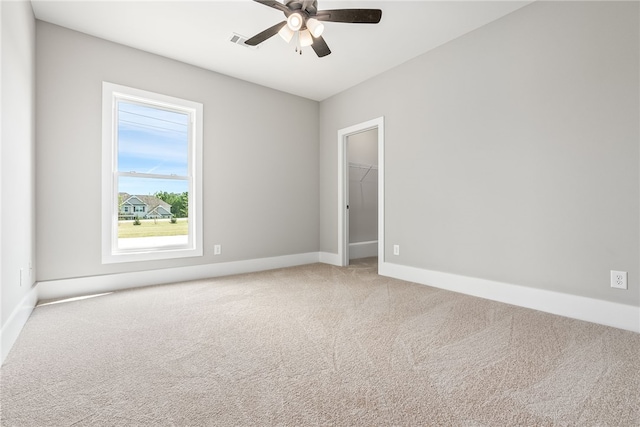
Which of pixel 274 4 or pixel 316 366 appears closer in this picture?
pixel 316 366

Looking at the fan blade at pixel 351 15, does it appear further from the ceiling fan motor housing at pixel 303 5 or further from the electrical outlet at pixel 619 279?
the electrical outlet at pixel 619 279

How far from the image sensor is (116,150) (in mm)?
3275

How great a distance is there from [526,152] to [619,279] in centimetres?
117

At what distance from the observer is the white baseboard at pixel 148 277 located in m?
2.92

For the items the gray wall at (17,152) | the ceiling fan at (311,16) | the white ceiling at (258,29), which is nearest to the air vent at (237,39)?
the white ceiling at (258,29)

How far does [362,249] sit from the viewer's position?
5.35m

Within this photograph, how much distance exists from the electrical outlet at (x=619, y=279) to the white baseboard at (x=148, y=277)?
11.5 ft

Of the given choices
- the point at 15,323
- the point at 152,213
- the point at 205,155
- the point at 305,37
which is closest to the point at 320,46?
the point at 305,37

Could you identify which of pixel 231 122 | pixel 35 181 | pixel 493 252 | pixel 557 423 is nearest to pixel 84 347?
pixel 35 181

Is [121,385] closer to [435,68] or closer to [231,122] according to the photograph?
[231,122]

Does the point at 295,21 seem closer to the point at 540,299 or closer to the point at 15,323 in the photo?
the point at 15,323

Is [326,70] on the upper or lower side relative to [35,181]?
upper

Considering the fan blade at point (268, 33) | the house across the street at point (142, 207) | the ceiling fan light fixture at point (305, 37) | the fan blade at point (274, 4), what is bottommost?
the house across the street at point (142, 207)

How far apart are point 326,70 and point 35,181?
3290 millimetres
